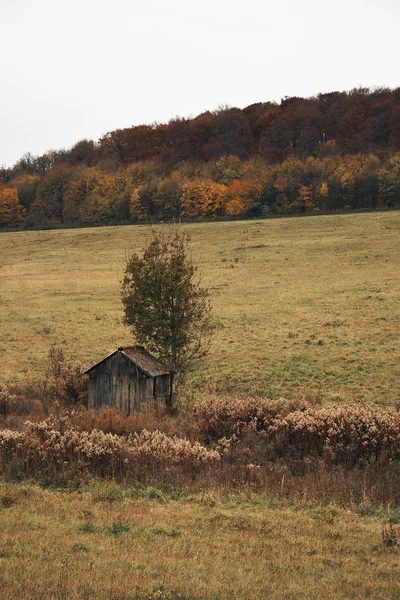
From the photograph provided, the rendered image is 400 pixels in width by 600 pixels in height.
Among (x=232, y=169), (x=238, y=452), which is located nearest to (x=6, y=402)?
(x=238, y=452)

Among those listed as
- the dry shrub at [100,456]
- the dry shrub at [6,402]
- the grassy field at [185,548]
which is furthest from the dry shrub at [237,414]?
the dry shrub at [6,402]

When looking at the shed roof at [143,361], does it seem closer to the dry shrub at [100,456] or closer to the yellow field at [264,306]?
the yellow field at [264,306]

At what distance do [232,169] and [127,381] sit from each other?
9934cm

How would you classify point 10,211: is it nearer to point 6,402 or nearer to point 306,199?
point 306,199

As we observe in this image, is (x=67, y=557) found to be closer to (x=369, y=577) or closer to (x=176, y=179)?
(x=369, y=577)

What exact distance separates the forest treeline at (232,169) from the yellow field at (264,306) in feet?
58.2

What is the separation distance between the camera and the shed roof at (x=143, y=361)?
841 inches

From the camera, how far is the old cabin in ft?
70.2

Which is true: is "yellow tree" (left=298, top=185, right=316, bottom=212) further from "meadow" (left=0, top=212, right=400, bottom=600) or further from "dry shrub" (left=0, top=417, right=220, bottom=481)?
"dry shrub" (left=0, top=417, right=220, bottom=481)

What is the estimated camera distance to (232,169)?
116625mm

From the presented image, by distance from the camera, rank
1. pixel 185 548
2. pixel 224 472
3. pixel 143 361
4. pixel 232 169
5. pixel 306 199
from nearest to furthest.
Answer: pixel 185 548
pixel 224 472
pixel 143 361
pixel 306 199
pixel 232 169

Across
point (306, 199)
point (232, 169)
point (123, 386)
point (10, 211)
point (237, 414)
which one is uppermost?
point (232, 169)

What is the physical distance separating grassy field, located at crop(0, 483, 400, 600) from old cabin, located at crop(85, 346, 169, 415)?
27.9ft

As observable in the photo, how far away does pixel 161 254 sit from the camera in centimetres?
2252
